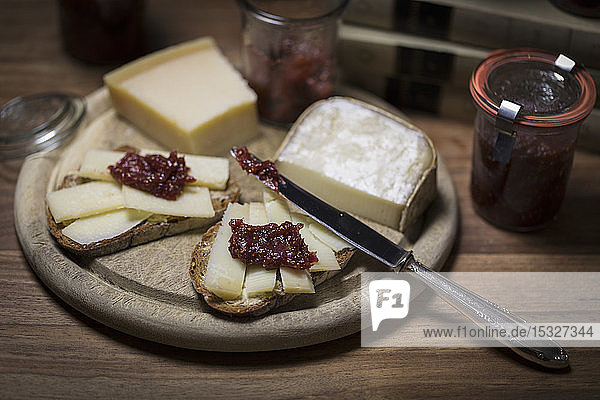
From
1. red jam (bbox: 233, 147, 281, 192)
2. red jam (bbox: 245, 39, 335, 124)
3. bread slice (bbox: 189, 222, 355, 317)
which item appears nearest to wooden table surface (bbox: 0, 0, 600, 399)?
bread slice (bbox: 189, 222, 355, 317)

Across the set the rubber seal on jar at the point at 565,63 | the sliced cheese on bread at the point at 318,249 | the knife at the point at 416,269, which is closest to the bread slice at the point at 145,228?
the knife at the point at 416,269

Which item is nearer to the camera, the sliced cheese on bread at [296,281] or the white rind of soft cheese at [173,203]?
the sliced cheese on bread at [296,281]

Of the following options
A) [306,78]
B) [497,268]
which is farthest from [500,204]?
[306,78]

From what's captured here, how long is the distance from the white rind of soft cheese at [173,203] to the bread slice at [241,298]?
0.11 m

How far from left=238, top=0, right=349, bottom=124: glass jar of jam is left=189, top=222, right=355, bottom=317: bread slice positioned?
2.71ft

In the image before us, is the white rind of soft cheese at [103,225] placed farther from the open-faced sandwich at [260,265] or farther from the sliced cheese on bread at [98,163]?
the open-faced sandwich at [260,265]

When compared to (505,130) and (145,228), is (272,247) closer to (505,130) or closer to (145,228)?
(145,228)

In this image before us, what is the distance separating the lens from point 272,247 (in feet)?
7.12

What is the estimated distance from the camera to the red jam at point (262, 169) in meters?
2.43

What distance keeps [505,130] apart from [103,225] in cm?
144

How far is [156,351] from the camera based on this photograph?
219cm

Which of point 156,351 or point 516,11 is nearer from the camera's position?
point 156,351

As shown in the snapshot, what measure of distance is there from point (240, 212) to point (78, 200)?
23.1 inches

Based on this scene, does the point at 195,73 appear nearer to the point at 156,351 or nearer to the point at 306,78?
the point at 306,78
